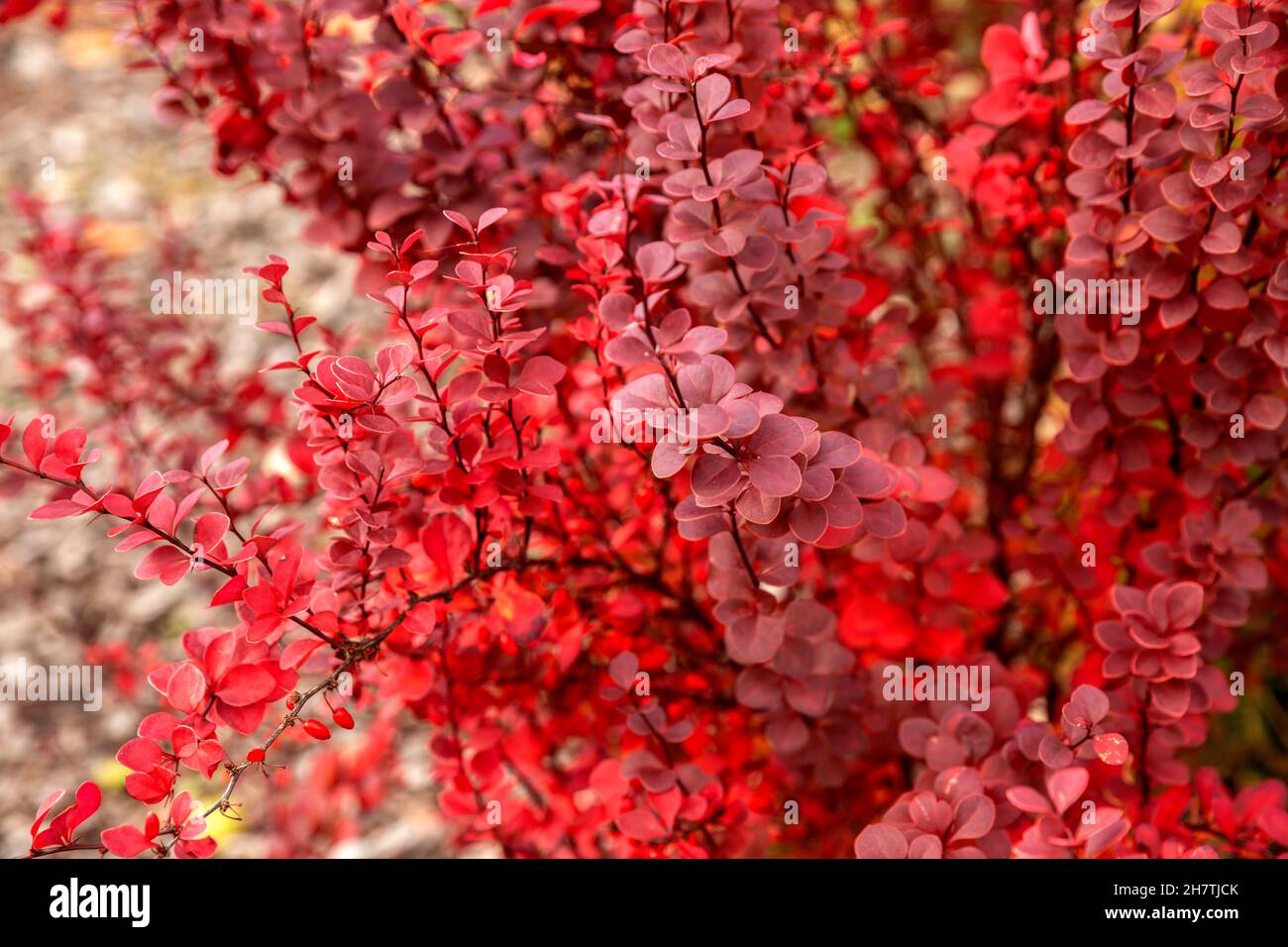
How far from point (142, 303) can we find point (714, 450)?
10.3 ft

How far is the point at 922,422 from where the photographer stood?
1793 mm

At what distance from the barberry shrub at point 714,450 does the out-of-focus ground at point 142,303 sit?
0.69m

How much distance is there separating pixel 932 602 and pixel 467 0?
115cm

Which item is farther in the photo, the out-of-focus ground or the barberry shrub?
the out-of-focus ground

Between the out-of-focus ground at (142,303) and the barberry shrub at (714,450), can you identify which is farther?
the out-of-focus ground at (142,303)

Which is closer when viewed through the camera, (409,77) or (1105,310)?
(1105,310)

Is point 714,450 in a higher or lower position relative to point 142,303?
lower

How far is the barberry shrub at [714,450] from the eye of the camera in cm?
104

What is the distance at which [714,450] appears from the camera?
0.98m

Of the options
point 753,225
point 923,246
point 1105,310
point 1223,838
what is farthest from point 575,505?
point 923,246

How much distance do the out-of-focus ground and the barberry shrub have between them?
2.25ft

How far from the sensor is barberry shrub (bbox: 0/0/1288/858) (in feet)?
3.43

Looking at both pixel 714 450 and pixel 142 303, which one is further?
pixel 142 303
